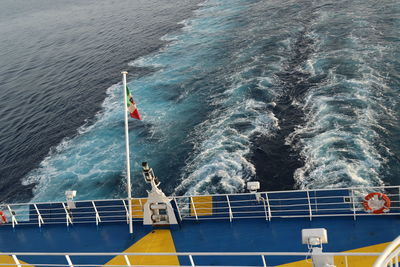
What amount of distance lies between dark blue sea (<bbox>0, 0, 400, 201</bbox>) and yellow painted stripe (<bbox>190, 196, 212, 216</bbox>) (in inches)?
305

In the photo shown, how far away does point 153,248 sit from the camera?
1445 centimetres

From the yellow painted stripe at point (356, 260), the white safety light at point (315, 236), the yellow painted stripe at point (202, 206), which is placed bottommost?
the yellow painted stripe at point (356, 260)

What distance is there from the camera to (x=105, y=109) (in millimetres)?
39594

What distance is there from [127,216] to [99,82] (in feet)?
119

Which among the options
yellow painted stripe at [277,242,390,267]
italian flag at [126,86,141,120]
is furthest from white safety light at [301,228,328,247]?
italian flag at [126,86,141,120]

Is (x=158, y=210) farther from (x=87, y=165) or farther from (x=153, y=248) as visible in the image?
(x=87, y=165)

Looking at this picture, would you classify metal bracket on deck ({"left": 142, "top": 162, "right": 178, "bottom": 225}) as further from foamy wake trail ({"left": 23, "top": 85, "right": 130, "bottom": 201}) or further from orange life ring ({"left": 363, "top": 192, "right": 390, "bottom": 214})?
foamy wake trail ({"left": 23, "top": 85, "right": 130, "bottom": 201})

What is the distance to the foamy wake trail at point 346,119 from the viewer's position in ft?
75.3

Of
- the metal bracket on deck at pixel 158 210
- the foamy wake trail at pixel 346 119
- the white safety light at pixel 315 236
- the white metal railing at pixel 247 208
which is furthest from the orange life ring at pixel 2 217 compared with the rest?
the foamy wake trail at pixel 346 119

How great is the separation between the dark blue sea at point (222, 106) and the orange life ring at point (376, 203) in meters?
8.37

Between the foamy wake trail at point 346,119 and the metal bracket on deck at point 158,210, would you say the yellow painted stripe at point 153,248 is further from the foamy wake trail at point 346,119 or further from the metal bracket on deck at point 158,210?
the foamy wake trail at point 346,119

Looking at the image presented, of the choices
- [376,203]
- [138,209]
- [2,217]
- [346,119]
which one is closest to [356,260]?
[376,203]

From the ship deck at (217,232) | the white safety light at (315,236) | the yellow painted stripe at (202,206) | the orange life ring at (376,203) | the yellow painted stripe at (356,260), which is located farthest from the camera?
the yellow painted stripe at (202,206)

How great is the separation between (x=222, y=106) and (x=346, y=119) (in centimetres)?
1159
